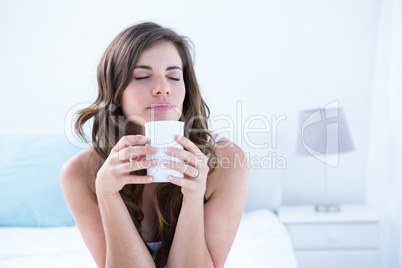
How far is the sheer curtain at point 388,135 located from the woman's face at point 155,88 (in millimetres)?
1566

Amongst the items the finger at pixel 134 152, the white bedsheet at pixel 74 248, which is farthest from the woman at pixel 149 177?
the white bedsheet at pixel 74 248

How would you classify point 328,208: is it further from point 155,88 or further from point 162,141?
point 162,141

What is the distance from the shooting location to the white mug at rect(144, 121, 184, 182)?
2.96ft

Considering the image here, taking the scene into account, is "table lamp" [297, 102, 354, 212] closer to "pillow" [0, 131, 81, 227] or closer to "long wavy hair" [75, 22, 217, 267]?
"long wavy hair" [75, 22, 217, 267]

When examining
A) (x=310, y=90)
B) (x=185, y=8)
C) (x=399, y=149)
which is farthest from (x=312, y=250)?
(x=185, y=8)

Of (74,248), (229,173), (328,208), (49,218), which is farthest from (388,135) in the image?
(49,218)

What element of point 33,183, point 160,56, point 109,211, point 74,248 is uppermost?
point 160,56

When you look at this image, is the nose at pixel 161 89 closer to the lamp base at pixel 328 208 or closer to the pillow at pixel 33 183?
the pillow at pixel 33 183

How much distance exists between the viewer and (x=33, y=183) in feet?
6.99

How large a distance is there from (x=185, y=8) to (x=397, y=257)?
6.96 ft

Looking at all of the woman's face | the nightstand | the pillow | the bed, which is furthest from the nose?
the nightstand

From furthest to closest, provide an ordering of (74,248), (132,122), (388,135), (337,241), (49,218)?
(388,135) → (337,241) → (49,218) → (74,248) → (132,122)

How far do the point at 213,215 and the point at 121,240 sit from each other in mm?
313

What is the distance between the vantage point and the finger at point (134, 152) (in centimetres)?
91
